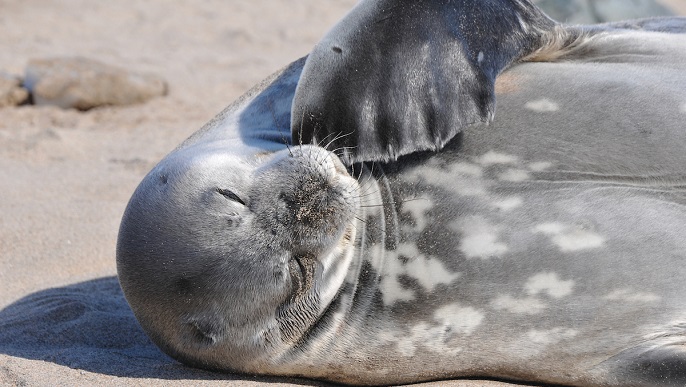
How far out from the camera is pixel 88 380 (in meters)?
2.70

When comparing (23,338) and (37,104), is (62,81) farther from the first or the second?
(23,338)

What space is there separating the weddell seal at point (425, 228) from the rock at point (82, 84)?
367 cm

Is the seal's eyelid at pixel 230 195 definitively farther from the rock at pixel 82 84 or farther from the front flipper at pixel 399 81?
the rock at pixel 82 84

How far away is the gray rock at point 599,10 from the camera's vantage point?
6.50 meters

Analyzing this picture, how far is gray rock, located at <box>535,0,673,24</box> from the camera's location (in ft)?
21.3

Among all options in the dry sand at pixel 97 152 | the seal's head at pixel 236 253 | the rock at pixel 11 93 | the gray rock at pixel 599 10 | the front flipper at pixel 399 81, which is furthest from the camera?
the gray rock at pixel 599 10

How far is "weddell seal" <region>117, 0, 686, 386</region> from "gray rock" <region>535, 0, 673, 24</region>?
3.72m

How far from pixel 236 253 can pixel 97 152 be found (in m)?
3.02

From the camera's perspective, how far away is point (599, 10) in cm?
654

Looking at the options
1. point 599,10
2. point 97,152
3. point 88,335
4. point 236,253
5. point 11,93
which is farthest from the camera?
point 599,10

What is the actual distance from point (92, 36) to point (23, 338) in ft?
18.5

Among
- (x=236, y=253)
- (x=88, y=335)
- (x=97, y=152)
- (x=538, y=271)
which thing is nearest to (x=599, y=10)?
(x=97, y=152)

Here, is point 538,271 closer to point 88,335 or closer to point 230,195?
point 230,195

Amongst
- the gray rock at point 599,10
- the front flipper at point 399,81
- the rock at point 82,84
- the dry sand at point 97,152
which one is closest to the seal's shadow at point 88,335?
the dry sand at point 97,152
